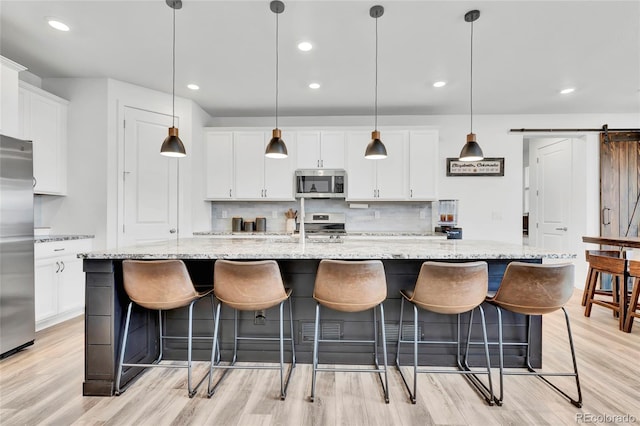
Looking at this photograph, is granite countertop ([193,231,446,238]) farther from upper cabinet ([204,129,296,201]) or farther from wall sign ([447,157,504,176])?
wall sign ([447,157,504,176])

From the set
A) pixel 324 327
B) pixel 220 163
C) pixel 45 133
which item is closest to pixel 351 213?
pixel 220 163

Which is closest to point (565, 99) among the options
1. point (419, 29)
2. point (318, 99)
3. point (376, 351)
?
point (419, 29)

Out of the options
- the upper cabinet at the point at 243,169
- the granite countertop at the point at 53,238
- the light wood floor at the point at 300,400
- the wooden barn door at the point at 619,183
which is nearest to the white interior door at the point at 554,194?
the wooden barn door at the point at 619,183

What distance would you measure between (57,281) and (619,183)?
7155 millimetres

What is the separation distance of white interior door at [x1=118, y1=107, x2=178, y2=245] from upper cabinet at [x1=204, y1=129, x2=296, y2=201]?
0.66m

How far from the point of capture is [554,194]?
4887 mm

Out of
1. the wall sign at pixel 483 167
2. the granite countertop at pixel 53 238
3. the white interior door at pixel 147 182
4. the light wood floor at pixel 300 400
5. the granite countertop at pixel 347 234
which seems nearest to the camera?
the light wood floor at pixel 300 400

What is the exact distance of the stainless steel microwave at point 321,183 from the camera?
4.31 metres

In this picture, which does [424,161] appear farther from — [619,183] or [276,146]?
[619,183]

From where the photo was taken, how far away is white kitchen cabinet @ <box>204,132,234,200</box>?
4340 mm

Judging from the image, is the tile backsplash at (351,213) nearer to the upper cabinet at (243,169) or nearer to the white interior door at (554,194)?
the upper cabinet at (243,169)

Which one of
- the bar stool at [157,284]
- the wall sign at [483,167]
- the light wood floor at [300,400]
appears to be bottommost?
the light wood floor at [300,400]

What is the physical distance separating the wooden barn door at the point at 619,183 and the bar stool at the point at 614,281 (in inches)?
55.6

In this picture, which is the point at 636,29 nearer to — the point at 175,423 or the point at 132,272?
the point at 132,272
